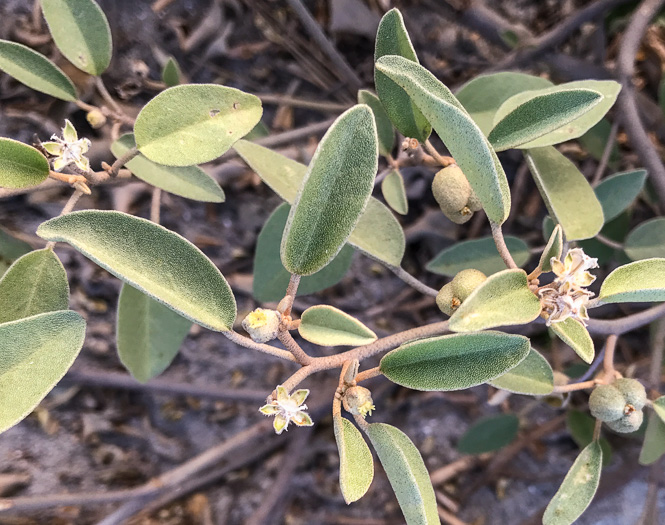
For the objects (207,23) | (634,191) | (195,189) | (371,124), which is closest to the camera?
(371,124)

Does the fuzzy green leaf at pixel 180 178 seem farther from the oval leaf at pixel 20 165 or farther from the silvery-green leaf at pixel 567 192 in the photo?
the silvery-green leaf at pixel 567 192

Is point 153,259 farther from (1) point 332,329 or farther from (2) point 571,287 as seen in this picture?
(2) point 571,287

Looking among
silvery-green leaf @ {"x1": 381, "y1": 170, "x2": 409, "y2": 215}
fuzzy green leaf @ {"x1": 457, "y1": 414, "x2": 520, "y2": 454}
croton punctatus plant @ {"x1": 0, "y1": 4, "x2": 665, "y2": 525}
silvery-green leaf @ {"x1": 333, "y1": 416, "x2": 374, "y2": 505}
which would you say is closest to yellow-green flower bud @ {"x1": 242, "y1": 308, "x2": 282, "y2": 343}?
croton punctatus plant @ {"x1": 0, "y1": 4, "x2": 665, "y2": 525}

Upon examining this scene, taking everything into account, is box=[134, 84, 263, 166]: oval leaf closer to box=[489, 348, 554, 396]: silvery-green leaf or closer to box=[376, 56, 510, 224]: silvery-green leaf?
box=[376, 56, 510, 224]: silvery-green leaf

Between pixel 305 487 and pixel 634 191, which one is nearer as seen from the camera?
pixel 634 191

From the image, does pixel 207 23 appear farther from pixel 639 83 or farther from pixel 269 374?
pixel 639 83

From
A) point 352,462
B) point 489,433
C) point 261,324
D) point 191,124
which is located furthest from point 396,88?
point 489,433

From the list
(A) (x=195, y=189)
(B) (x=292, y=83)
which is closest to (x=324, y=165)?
(A) (x=195, y=189)
